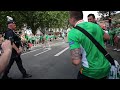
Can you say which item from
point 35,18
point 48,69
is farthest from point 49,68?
point 35,18

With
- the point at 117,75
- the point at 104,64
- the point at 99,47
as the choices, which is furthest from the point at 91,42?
the point at 117,75

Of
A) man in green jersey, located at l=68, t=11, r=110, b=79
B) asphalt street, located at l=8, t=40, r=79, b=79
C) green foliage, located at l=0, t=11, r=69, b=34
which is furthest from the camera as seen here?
green foliage, located at l=0, t=11, r=69, b=34

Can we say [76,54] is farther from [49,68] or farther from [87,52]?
[49,68]

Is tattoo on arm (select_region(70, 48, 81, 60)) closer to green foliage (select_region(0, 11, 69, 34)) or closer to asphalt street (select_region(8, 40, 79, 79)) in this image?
asphalt street (select_region(8, 40, 79, 79))

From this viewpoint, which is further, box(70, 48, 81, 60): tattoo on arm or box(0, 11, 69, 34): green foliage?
box(0, 11, 69, 34): green foliage

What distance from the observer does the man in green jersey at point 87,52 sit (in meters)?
2.90

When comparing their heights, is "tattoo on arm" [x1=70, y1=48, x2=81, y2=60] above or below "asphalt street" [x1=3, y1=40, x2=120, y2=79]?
above

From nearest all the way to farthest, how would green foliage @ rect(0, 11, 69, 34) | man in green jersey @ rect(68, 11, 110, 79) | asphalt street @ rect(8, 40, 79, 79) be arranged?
man in green jersey @ rect(68, 11, 110, 79), asphalt street @ rect(8, 40, 79, 79), green foliage @ rect(0, 11, 69, 34)

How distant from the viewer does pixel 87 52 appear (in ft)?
9.63

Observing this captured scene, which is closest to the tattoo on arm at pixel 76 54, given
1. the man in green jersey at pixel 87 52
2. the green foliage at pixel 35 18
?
the man in green jersey at pixel 87 52

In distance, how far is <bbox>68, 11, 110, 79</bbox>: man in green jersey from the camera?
2.90 metres

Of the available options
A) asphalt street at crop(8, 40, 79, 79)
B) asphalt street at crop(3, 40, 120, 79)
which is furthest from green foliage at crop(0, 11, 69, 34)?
asphalt street at crop(8, 40, 79, 79)

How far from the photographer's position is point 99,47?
2.93 metres
